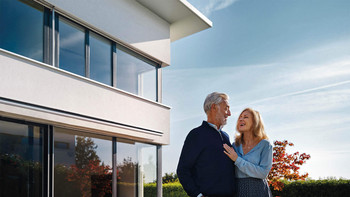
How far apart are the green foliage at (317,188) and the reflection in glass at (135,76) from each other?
602 cm

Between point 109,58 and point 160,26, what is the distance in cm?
249

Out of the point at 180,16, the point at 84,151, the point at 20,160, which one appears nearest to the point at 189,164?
the point at 20,160

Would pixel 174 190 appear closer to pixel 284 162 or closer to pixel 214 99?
pixel 284 162

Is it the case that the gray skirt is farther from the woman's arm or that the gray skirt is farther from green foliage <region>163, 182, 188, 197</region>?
green foliage <region>163, 182, 188, 197</region>

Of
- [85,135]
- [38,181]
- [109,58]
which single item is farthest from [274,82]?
[38,181]

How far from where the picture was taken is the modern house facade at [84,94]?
6.88 metres

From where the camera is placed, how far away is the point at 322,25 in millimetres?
11297

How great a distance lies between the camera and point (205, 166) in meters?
3.54

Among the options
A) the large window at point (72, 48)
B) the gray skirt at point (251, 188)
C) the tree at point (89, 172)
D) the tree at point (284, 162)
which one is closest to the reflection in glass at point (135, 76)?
the large window at point (72, 48)

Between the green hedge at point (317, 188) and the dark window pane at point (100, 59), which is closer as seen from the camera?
the dark window pane at point (100, 59)

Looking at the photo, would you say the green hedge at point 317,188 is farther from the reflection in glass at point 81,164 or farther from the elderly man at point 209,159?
the elderly man at point 209,159

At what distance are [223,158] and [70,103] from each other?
5072mm

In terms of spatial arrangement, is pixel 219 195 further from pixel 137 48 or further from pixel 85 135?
pixel 137 48

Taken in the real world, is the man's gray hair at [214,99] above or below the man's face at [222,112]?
above
